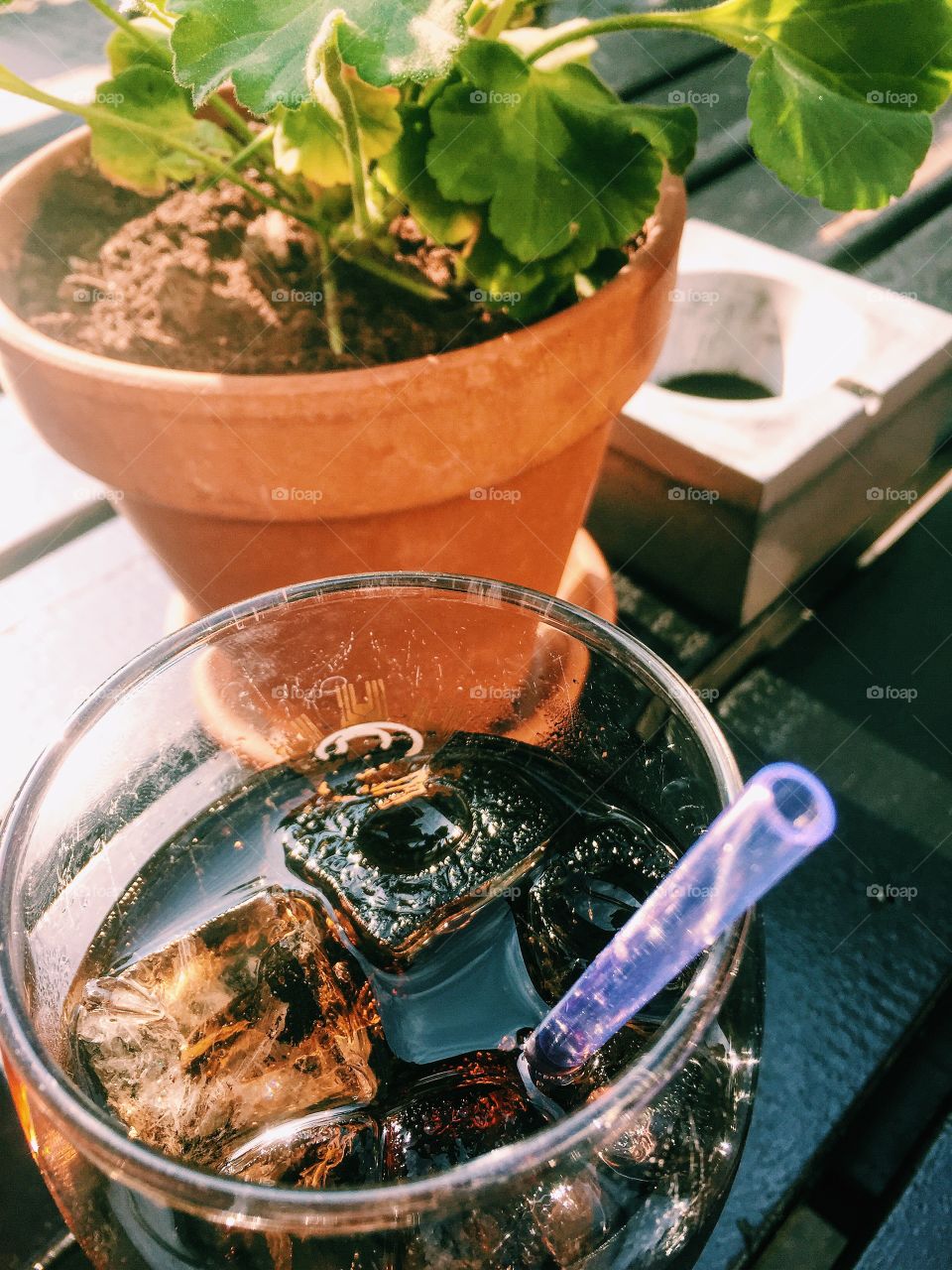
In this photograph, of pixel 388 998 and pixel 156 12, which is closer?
pixel 388 998

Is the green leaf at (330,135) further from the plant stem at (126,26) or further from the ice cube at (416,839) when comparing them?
the ice cube at (416,839)

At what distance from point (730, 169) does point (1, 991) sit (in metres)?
0.99

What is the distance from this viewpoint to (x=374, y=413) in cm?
52

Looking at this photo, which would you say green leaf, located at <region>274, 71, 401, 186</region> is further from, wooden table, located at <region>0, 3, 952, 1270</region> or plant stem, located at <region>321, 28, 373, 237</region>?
wooden table, located at <region>0, 3, 952, 1270</region>

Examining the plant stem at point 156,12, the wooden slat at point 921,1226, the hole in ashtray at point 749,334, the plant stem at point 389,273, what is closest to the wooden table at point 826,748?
the wooden slat at point 921,1226

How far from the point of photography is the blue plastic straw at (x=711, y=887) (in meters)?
0.27

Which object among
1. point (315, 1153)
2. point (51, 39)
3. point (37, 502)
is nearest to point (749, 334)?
point (37, 502)

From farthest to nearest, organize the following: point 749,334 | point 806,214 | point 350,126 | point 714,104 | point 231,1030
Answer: point 714,104 → point 806,214 → point 749,334 → point 350,126 → point 231,1030

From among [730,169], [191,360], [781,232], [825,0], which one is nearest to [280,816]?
[191,360]

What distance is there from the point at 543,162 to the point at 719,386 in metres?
0.30

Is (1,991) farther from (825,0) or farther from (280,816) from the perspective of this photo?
(825,0)

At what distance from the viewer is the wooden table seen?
46 cm

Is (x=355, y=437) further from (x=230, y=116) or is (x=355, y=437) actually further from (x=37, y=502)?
(x=37, y=502)

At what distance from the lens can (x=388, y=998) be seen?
1.26 feet
